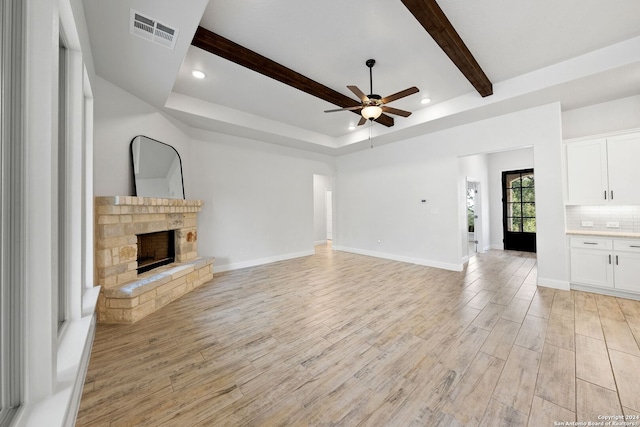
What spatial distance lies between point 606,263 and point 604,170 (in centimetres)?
134

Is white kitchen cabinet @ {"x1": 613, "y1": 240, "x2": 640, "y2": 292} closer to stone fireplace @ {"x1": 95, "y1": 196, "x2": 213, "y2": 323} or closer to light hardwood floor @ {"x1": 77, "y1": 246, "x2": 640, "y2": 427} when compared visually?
light hardwood floor @ {"x1": 77, "y1": 246, "x2": 640, "y2": 427}

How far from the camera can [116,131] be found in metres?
2.95

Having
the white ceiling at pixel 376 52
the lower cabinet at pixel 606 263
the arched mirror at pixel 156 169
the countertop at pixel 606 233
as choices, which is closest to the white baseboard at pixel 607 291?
the lower cabinet at pixel 606 263

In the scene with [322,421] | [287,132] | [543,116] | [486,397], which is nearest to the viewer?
[322,421]

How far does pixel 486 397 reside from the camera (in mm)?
1571

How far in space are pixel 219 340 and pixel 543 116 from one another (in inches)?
213

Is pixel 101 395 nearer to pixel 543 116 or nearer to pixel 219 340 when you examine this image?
pixel 219 340

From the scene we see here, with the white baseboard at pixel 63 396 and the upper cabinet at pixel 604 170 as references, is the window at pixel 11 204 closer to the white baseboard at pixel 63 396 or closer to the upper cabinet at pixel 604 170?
the white baseboard at pixel 63 396

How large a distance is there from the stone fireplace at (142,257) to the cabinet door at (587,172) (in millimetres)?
6044

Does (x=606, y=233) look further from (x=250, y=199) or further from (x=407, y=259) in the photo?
(x=250, y=199)

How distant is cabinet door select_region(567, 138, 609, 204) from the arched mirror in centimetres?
635

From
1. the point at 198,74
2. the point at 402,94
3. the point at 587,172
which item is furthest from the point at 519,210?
the point at 198,74

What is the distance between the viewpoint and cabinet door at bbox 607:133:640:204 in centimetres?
A: 320

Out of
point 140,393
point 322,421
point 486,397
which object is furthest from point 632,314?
point 140,393
